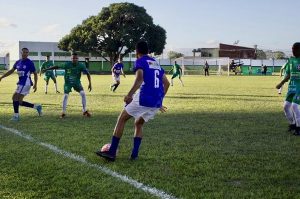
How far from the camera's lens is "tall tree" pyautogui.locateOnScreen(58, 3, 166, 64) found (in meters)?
71.4

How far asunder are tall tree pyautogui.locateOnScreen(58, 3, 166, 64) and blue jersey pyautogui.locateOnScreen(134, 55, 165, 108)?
64473 mm

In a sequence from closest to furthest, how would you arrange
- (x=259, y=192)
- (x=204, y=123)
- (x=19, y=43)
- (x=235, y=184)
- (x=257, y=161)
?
(x=259, y=192)
(x=235, y=184)
(x=257, y=161)
(x=204, y=123)
(x=19, y=43)

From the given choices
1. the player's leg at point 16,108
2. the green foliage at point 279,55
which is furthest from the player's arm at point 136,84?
the green foliage at point 279,55

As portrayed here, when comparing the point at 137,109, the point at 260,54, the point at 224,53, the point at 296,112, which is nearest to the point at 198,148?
the point at 137,109

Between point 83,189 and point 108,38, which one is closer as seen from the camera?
A: point 83,189

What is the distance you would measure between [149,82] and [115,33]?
218ft

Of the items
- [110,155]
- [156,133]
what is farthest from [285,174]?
[156,133]

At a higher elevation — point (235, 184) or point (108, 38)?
point (108, 38)

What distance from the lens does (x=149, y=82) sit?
6.89 meters

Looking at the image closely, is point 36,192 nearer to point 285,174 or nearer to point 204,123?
point 285,174

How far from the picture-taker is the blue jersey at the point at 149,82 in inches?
270

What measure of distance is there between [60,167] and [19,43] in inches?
3530

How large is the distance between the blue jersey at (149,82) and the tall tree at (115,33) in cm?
6447

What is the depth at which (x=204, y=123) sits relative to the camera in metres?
11.7
